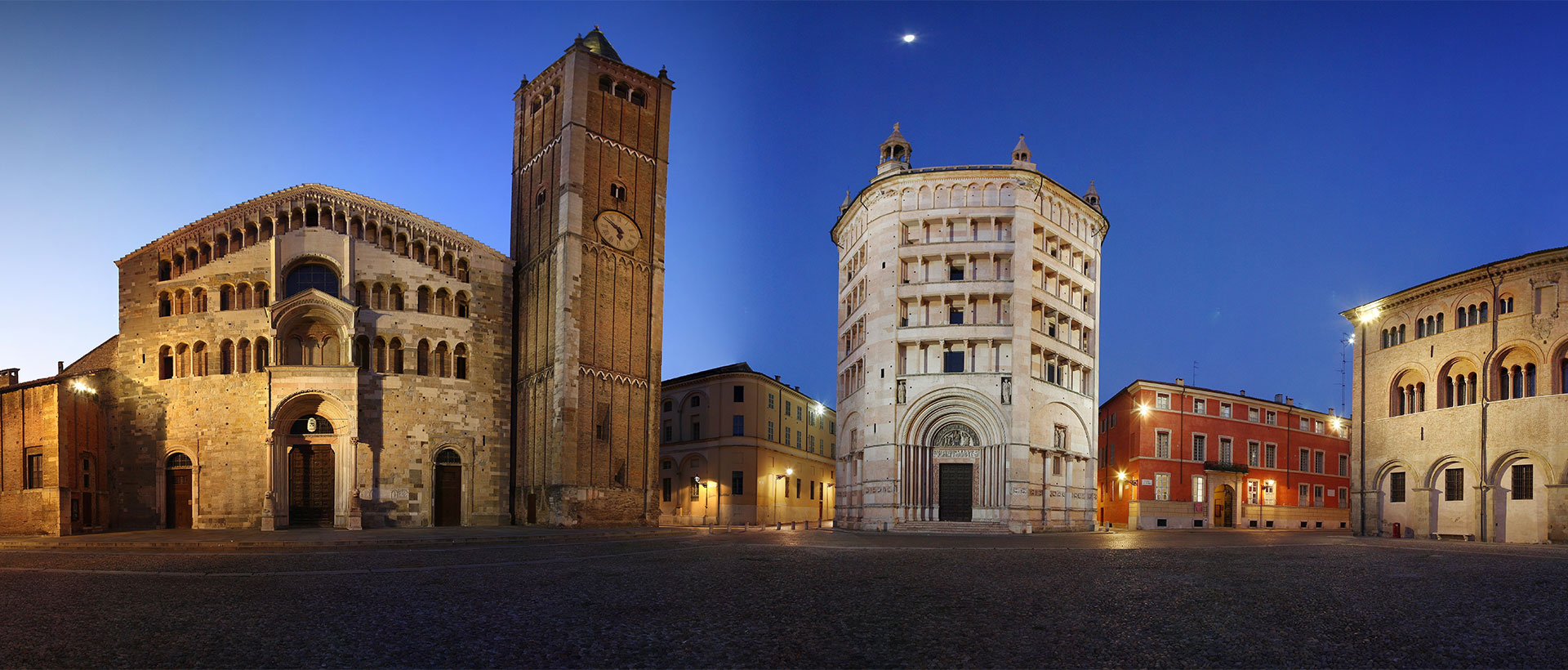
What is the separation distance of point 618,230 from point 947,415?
18.6 m

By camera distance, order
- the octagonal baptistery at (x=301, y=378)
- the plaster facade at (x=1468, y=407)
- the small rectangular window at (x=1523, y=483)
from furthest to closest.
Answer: the octagonal baptistery at (x=301, y=378) < the small rectangular window at (x=1523, y=483) < the plaster facade at (x=1468, y=407)

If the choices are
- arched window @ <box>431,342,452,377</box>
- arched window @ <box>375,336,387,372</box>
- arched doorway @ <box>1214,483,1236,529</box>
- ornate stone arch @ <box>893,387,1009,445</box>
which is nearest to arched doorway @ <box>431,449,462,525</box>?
arched window @ <box>431,342,452,377</box>

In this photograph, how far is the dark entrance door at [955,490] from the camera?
4334 cm

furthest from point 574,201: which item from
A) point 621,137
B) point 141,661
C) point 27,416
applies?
point 141,661

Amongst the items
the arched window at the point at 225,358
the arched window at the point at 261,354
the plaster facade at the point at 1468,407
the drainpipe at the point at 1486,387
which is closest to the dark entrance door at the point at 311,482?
the arched window at the point at 261,354

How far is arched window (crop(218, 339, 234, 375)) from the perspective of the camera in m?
38.6

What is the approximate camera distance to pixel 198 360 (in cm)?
3872

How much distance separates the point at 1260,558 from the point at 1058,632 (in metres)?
15.0

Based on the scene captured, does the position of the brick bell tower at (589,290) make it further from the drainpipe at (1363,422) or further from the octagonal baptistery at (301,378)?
the drainpipe at (1363,422)

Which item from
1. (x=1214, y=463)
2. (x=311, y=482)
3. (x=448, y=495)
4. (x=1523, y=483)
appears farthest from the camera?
(x=1214, y=463)

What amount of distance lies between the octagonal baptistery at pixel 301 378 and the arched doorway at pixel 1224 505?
45.8m

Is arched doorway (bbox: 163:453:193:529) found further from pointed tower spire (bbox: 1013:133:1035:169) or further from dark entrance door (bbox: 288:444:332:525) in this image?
pointed tower spire (bbox: 1013:133:1035:169)

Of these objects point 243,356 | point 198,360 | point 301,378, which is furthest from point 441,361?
point 198,360

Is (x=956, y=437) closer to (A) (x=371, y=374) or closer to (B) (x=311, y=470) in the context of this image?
(A) (x=371, y=374)
